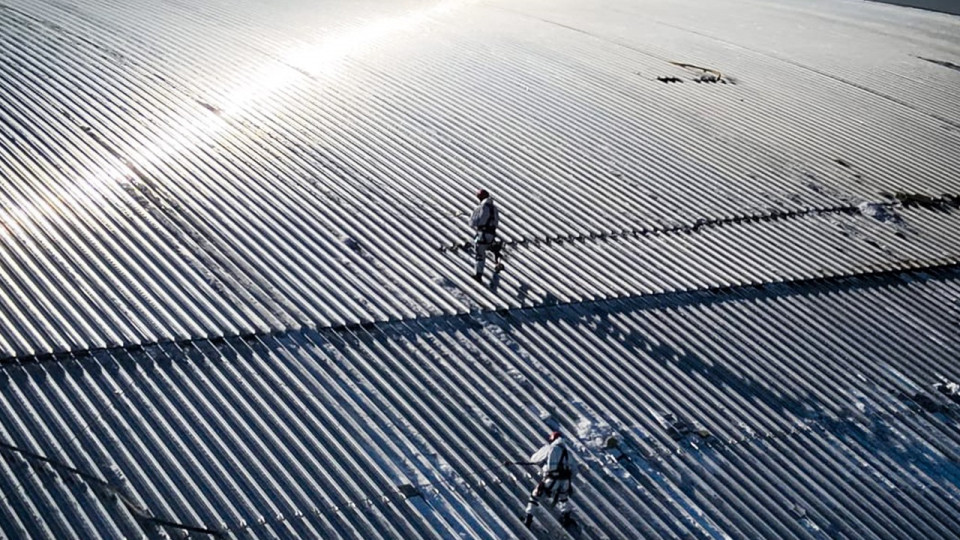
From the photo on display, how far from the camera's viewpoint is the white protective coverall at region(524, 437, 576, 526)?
337 inches

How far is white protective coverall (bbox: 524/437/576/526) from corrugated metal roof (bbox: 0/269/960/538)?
0.31 m

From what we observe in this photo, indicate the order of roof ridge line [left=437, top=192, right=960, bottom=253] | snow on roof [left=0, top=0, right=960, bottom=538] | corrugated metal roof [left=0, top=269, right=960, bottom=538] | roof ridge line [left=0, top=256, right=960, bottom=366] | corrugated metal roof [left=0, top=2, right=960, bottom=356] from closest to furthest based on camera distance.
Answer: corrugated metal roof [left=0, top=269, right=960, bottom=538] → snow on roof [left=0, top=0, right=960, bottom=538] → roof ridge line [left=0, top=256, right=960, bottom=366] → corrugated metal roof [left=0, top=2, right=960, bottom=356] → roof ridge line [left=437, top=192, right=960, bottom=253]

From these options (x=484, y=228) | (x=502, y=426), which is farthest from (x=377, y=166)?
(x=502, y=426)

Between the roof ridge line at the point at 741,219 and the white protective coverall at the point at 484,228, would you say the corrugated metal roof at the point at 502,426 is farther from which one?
the roof ridge line at the point at 741,219

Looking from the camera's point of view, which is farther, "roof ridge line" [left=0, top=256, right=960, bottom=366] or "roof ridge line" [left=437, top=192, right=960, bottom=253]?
"roof ridge line" [left=437, top=192, right=960, bottom=253]

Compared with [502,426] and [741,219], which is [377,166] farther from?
[502,426]

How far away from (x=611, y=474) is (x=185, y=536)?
14.0 feet

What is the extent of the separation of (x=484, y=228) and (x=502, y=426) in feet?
10.8

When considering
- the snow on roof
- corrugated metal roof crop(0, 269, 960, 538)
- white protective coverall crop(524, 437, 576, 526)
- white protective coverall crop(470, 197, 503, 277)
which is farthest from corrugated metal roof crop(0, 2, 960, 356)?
white protective coverall crop(524, 437, 576, 526)

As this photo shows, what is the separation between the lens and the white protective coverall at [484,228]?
1224 cm

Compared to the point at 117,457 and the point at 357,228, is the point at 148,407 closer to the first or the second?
the point at 117,457

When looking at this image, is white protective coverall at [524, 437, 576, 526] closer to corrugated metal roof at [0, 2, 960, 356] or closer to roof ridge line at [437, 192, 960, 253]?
corrugated metal roof at [0, 2, 960, 356]

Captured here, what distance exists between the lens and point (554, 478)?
8664mm

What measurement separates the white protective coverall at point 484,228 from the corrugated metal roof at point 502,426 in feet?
3.31
